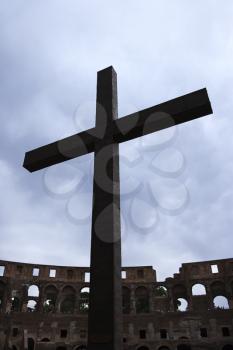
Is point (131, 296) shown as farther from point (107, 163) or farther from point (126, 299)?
point (107, 163)

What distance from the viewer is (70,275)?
4256 cm

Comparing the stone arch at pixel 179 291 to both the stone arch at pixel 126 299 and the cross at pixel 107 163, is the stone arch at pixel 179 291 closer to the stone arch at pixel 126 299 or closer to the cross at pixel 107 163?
the stone arch at pixel 126 299

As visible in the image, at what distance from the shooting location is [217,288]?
129 ft

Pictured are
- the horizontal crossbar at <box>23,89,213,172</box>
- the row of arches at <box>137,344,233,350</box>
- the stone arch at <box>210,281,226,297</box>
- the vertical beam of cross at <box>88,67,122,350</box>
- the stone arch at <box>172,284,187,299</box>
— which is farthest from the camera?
the stone arch at <box>172,284,187,299</box>

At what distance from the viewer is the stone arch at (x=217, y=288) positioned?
3919 centimetres

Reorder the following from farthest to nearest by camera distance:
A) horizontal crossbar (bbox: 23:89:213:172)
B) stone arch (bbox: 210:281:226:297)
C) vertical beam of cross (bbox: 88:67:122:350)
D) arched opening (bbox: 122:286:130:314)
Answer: arched opening (bbox: 122:286:130:314)
stone arch (bbox: 210:281:226:297)
horizontal crossbar (bbox: 23:89:213:172)
vertical beam of cross (bbox: 88:67:122:350)

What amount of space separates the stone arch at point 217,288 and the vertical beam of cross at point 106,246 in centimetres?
3852

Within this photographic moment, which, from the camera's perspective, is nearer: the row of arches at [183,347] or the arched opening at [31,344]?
the row of arches at [183,347]

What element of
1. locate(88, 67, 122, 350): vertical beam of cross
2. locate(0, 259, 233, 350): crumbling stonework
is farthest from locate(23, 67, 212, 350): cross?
locate(0, 259, 233, 350): crumbling stonework

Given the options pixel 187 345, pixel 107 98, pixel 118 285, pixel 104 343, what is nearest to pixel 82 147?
pixel 107 98

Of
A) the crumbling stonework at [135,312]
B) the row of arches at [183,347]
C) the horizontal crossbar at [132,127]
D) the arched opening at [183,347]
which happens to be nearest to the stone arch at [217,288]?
the crumbling stonework at [135,312]

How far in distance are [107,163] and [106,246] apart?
130 cm

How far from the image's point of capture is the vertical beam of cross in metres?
3.88

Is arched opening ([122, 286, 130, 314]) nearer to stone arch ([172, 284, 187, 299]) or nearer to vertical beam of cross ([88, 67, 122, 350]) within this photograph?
stone arch ([172, 284, 187, 299])
